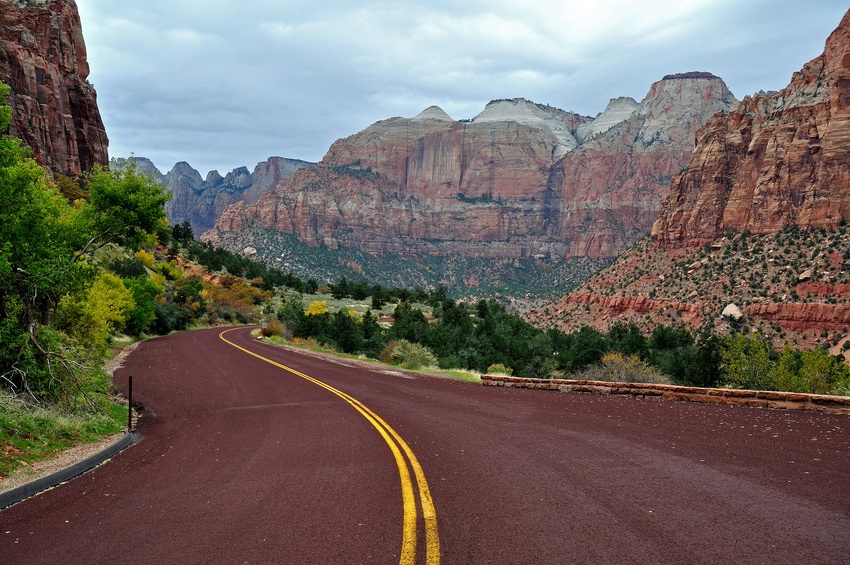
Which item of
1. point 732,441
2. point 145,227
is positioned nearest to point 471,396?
point 732,441

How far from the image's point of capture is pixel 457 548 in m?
4.62

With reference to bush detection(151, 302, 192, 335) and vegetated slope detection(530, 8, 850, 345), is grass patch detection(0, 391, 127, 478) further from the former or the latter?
vegetated slope detection(530, 8, 850, 345)

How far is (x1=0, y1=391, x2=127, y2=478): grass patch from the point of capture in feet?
26.3

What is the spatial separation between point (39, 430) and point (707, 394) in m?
13.2

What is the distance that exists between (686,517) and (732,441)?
382 cm

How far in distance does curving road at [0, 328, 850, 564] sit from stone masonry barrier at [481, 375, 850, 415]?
497 millimetres

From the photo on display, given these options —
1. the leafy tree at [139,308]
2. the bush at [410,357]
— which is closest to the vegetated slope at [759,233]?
the bush at [410,357]

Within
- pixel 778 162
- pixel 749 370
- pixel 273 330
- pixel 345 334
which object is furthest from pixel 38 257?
pixel 778 162

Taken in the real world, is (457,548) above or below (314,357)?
above

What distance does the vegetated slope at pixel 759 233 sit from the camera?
212ft

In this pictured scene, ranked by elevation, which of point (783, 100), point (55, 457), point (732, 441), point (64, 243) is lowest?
point (55, 457)

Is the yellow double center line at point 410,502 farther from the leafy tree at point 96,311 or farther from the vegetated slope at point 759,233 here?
the vegetated slope at point 759,233

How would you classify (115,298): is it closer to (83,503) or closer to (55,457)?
(55,457)

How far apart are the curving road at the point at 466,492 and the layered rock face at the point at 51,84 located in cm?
8015
